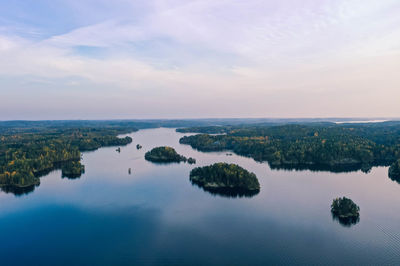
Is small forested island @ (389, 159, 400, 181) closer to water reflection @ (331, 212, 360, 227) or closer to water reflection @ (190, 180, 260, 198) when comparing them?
A: water reflection @ (331, 212, 360, 227)

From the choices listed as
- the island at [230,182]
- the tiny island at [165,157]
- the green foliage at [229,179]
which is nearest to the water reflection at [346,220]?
the island at [230,182]

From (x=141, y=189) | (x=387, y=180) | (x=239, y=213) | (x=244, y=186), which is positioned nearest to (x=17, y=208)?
(x=141, y=189)

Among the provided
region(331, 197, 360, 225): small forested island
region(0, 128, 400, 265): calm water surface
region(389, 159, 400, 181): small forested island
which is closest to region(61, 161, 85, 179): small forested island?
region(0, 128, 400, 265): calm water surface

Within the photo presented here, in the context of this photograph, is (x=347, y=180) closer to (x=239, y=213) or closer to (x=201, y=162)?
(x=239, y=213)

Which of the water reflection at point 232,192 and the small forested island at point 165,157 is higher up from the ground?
the small forested island at point 165,157

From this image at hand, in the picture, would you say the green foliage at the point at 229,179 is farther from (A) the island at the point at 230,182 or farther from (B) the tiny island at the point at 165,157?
(B) the tiny island at the point at 165,157

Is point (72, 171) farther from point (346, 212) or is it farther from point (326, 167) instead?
point (326, 167)
